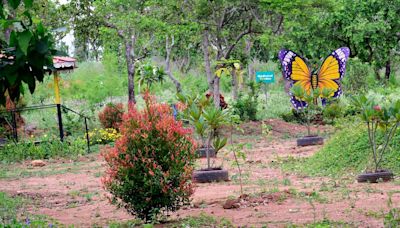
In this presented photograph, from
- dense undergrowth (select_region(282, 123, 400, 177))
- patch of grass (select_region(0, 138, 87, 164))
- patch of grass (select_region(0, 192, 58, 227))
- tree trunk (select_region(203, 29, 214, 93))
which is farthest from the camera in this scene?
tree trunk (select_region(203, 29, 214, 93))

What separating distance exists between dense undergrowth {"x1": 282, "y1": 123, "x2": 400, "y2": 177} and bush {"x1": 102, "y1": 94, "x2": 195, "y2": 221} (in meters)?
4.33

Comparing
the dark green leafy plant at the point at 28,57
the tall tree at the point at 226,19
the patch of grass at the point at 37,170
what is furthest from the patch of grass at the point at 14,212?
the tall tree at the point at 226,19

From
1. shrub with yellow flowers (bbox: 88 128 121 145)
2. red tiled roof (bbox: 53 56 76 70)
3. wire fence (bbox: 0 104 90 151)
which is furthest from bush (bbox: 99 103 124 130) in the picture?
red tiled roof (bbox: 53 56 76 70)

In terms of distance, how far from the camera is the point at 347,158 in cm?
1249

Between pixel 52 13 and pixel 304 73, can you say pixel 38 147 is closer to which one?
pixel 52 13

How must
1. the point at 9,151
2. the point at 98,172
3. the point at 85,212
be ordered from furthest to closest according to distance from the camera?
the point at 9,151 → the point at 98,172 → the point at 85,212

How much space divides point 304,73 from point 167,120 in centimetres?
1424

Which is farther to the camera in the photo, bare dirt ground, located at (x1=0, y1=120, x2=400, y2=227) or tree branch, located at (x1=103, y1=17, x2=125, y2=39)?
tree branch, located at (x1=103, y1=17, x2=125, y2=39)

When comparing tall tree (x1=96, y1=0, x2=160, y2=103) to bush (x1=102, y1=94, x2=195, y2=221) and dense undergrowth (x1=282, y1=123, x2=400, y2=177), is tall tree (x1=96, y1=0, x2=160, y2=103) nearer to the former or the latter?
dense undergrowth (x1=282, y1=123, x2=400, y2=177)

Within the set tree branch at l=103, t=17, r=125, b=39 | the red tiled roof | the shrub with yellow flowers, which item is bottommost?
the shrub with yellow flowers

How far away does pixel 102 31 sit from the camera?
2359 cm

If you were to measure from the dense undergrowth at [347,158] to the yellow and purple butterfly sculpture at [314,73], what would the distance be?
7.42 metres

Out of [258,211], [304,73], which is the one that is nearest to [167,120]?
[258,211]

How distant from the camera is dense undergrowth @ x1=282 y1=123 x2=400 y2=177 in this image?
1173 centimetres
